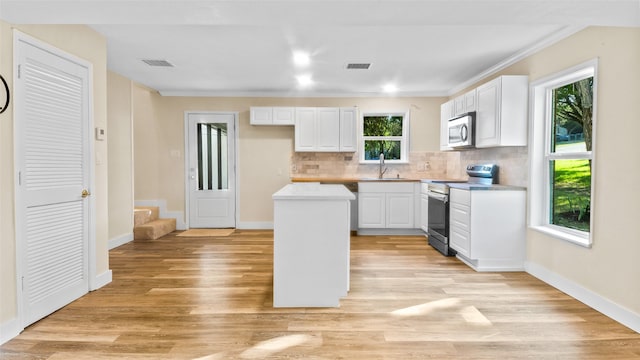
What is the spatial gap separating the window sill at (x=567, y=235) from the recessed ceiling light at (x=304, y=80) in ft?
11.2

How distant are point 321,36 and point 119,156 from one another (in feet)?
10.9

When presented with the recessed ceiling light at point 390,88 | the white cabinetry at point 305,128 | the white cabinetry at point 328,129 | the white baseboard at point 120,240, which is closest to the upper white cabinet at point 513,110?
the recessed ceiling light at point 390,88

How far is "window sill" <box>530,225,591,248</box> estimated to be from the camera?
9.74 feet

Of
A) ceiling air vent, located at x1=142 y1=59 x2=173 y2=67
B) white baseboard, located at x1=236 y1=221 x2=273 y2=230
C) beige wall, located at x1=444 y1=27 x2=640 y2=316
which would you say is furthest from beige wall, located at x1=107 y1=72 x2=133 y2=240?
beige wall, located at x1=444 y1=27 x2=640 y2=316

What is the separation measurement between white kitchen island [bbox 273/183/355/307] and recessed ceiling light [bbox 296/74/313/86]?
2.75m

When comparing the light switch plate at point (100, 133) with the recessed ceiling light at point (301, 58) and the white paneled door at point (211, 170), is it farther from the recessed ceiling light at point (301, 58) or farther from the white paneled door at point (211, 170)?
the white paneled door at point (211, 170)

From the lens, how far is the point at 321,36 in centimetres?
347

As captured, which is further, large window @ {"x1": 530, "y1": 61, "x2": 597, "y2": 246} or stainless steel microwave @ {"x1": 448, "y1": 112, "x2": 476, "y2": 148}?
stainless steel microwave @ {"x1": 448, "y1": 112, "x2": 476, "y2": 148}

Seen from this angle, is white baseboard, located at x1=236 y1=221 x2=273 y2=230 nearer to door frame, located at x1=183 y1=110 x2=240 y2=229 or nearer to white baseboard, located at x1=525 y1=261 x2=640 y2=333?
door frame, located at x1=183 y1=110 x2=240 y2=229

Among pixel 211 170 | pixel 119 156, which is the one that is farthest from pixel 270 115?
pixel 119 156

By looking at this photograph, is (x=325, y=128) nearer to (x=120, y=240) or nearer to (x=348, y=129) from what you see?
(x=348, y=129)

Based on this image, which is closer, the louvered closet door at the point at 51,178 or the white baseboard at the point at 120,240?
the louvered closet door at the point at 51,178

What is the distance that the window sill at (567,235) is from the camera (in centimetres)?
297

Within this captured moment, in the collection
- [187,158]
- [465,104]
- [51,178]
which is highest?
[465,104]
